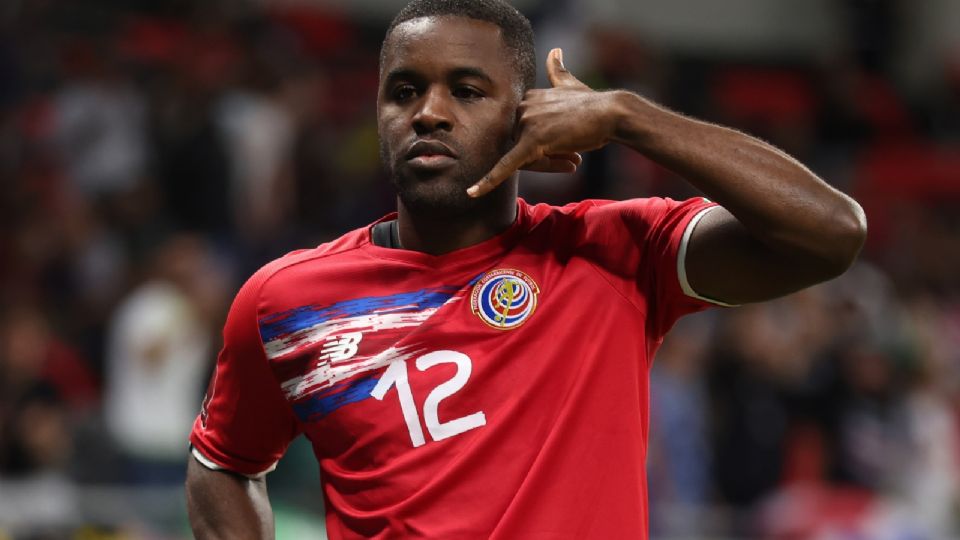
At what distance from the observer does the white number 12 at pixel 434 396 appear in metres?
2.88

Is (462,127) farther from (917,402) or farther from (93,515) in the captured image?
(917,402)

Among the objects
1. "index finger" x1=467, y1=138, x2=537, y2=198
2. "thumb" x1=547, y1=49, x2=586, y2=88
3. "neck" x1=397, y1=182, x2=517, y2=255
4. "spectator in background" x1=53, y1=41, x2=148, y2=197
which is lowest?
"spectator in background" x1=53, y1=41, x2=148, y2=197

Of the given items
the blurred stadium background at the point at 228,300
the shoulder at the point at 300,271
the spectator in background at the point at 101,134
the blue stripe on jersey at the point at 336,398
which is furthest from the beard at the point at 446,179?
the spectator in background at the point at 101,134

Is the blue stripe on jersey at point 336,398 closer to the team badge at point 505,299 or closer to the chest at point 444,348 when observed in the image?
the chest at point 444,348

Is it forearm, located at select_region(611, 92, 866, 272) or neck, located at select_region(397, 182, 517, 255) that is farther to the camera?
neck, located at select_region(397, 182, 517, 255)

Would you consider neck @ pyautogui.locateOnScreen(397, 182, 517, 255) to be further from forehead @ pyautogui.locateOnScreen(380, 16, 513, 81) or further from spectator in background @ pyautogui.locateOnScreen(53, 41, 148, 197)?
spectator in background @ pyautogui.locateOnScreen(53, 41, 148, 197)

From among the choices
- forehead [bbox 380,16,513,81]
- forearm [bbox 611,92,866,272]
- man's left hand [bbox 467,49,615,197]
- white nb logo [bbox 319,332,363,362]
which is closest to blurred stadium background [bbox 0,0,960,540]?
white nb logo [bbox 319,332,363,362]

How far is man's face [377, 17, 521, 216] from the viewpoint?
289cm

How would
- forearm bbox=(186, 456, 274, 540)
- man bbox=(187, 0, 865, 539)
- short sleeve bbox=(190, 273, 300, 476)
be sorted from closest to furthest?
man bbox=(187, 0, 865, 539) → short sleeve bbox=(190, 273, 300, 476) → forearm bbox=(186, 456, 274, 540)

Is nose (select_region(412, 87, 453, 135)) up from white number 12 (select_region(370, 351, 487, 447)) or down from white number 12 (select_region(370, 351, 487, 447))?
up

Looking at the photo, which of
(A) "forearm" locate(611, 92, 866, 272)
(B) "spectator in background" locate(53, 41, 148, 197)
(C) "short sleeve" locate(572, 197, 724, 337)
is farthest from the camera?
(B) "spectator in background" locate(53, 41, 148, 197)

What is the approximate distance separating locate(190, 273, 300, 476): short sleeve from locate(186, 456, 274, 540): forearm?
3 cm

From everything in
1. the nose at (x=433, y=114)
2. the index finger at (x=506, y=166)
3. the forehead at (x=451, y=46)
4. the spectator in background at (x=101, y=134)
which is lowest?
the spectator in background at (x=101, y=134)

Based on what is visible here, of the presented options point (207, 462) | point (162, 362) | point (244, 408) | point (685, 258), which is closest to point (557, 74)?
point (685, 258)
